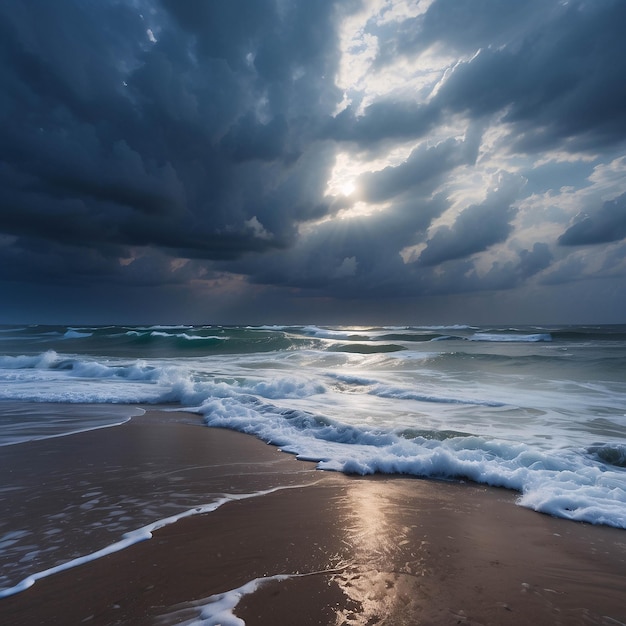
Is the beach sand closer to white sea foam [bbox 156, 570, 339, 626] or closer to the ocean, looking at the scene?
white sea foam [bbox 156, 570, 339, 626]

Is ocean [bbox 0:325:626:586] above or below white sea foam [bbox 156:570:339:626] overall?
below

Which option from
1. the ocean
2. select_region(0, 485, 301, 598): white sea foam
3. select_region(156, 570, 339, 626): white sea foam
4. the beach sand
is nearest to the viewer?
select_region(156, 570, 339, 626): white sea foam

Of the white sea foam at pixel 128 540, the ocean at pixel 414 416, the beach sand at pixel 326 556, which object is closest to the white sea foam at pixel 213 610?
the beach sand at pixel 326 556

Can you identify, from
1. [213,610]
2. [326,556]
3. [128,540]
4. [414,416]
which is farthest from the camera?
[414,416]

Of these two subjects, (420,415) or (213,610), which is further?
(420,415)

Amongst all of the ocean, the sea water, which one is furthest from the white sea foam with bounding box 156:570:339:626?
the sea water

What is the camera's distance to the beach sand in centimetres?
239

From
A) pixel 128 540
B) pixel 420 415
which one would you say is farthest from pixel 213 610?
pixel 420 415

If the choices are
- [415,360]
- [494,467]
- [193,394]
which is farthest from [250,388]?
[415,360]

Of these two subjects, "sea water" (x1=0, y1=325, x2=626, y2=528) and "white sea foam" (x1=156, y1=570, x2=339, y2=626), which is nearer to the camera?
"white sea foam" (x1=156, y1=570, x2=339, y2=626)

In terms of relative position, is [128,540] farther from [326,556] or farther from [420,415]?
[420,415]

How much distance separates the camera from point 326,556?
2.99 m

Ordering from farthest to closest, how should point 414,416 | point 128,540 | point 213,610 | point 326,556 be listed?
point 414,416, point 128,540, point 326,556, point 213,610

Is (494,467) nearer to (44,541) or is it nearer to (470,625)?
(470,625)
